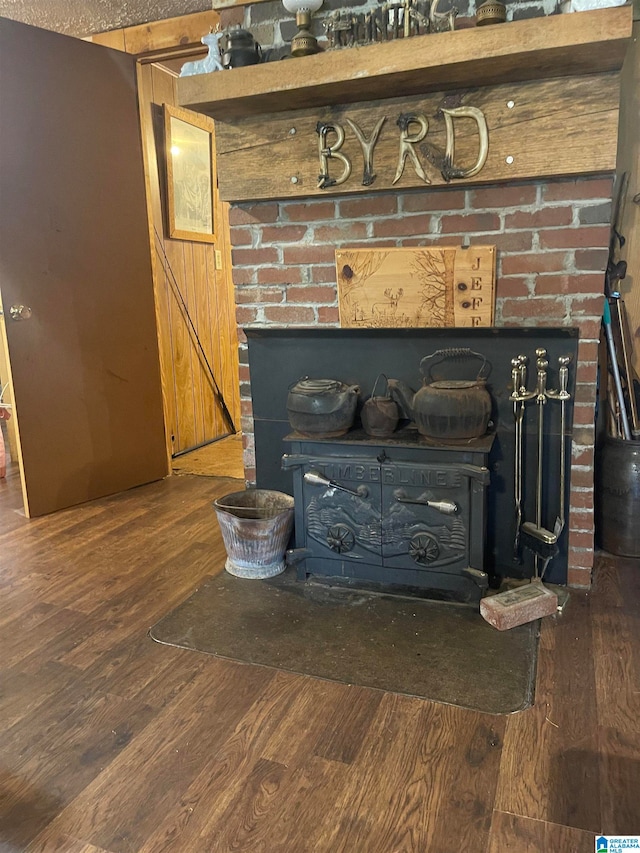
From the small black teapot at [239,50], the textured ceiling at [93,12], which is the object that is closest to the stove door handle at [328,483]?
the small black teapot at [239,50]

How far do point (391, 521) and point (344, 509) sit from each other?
0.16 meters

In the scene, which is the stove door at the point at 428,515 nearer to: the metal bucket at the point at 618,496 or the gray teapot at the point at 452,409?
the gray teapot at the point at 452,409

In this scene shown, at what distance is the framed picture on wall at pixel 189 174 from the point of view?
12.5ft

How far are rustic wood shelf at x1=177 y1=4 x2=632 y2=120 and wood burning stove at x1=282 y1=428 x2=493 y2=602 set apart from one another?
108 cm

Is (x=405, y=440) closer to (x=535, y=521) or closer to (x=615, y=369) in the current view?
(x=535, y=521)

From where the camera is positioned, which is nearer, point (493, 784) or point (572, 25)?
point (493, 784)

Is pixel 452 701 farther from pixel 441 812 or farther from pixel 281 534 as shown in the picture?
pixel 281 534

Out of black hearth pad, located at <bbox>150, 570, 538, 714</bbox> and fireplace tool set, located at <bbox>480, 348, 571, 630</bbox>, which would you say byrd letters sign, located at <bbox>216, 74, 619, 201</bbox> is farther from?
black hearth pad, located at <bbox>150, 570, 538, 714</bbox>

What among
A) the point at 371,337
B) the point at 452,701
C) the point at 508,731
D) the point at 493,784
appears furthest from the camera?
the point at 371,337

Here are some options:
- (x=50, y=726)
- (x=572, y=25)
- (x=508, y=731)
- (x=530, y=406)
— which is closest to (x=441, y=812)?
(x=508, y=731)

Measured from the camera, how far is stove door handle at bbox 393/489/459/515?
2.01 meters

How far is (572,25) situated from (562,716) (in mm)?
1756

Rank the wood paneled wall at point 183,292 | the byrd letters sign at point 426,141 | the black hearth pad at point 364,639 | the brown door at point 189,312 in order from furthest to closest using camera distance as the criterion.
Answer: the brown door at point 189,312 → the wood paneled wall at point 183,292 → the byrd letters sign at point 426,141 → the black hearth pad at point 364,639

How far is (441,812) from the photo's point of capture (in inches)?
50.4
